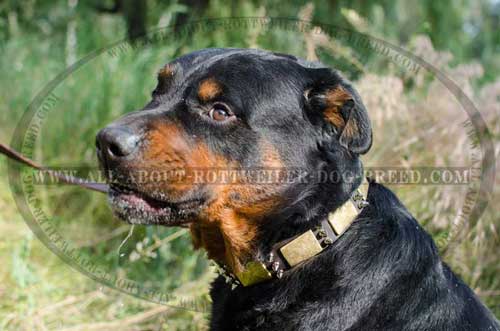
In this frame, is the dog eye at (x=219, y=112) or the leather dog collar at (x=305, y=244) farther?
the dog eye at (x=219, y=112)

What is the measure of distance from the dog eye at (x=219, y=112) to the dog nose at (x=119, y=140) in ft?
1.30

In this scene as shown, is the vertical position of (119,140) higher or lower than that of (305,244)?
higher

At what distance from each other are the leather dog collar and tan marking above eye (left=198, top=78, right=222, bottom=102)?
75 cm

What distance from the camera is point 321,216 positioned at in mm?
2812

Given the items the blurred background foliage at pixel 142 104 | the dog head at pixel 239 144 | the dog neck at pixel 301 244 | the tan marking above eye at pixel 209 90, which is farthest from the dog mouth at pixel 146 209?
the blurred background foliage at pixel 142 104

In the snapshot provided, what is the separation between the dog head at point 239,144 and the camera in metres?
2.81

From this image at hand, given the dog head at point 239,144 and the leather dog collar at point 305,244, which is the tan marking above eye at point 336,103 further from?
the leather dog collar at point 305,244

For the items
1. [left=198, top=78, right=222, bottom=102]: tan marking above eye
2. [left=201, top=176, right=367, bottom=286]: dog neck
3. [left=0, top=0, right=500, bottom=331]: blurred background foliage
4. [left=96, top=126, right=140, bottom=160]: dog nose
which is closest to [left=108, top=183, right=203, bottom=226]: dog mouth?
[left=96, top=126, right=140, bottom=160]: dog nose

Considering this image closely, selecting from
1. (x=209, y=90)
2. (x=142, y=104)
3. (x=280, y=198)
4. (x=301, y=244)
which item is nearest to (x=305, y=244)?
(x=301, y=244)

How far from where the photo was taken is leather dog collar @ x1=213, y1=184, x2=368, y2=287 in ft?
9.09

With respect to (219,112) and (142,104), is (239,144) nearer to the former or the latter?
(219,112)

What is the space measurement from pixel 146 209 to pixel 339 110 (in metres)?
1.02

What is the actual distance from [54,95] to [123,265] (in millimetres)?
2452

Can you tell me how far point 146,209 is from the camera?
2.90 m
